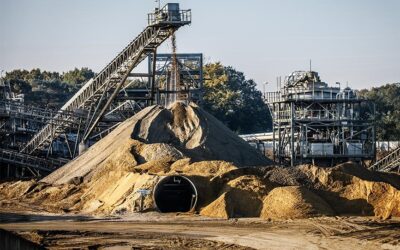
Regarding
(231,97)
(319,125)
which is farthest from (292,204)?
(231,97)

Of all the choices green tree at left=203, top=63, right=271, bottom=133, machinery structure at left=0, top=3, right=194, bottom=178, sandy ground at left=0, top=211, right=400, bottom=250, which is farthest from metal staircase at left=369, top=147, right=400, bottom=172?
green tree at left=203, top=63, right=271, bottom=133

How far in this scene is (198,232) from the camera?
4388cm

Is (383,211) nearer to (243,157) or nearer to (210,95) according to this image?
(243,157)

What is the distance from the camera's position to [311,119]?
259 ft

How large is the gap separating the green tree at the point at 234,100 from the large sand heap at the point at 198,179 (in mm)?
43655

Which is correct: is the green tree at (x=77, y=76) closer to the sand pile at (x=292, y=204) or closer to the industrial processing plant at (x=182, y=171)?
the industrial processing plant at (x=182, y=171)

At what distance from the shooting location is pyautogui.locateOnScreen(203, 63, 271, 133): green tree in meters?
121

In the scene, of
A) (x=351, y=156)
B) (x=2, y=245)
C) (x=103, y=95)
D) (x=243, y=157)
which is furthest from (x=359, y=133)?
(x=2, y=245)

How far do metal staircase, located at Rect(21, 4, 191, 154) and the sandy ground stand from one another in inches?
807

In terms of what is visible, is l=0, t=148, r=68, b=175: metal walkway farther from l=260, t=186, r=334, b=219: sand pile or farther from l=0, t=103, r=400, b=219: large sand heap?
l=260, t=186, r=334, b=219: sand pile

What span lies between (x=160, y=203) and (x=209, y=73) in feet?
281

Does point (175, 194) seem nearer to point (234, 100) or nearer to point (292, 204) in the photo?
point (292, 204)

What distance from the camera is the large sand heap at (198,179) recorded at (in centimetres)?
5069

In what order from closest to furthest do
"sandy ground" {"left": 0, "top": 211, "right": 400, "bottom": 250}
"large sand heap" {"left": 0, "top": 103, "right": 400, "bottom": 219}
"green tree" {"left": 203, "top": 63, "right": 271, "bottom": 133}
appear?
1. "sandy ground" {"left": 0, "top": 211, "right": 400, "bottom": 250}
2. "large sand heap" {"left": 0, "top": 103, "right": 400, "bottom": 219}
3. "green tree" {"left": 203, "top": 63, "right": 271, "bottom": 133}
